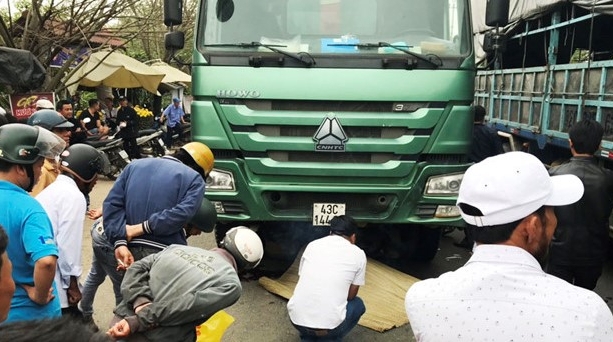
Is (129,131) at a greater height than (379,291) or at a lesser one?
greater

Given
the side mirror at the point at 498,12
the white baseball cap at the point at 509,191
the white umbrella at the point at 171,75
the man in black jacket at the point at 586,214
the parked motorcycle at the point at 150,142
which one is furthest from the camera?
the white umbrella at the point at 171,75

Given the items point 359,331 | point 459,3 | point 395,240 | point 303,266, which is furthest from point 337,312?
point 459,3

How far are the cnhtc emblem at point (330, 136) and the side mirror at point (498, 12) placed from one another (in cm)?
166

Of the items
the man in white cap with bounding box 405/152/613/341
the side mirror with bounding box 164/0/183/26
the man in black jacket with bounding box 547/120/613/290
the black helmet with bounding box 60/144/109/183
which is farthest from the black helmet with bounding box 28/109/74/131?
the man in white cap with bounding box 405/152/613/341

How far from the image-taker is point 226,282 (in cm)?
235

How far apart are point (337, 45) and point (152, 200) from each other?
2137mm

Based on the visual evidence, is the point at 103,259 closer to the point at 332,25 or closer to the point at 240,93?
the point at 240,93

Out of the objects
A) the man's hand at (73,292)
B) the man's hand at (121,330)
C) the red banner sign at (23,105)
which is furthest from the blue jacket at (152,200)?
the red banner sign at (23,105)

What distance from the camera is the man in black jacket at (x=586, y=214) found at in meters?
3.54

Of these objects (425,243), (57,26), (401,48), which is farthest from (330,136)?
(57,26)

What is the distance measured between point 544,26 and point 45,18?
27.3 feet

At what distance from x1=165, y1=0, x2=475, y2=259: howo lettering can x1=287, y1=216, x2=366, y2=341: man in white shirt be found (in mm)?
950

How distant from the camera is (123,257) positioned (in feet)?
10.4

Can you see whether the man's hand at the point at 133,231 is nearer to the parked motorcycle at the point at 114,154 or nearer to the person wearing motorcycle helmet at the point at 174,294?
the person wearing motorcycle helmet at the point at 174,294
